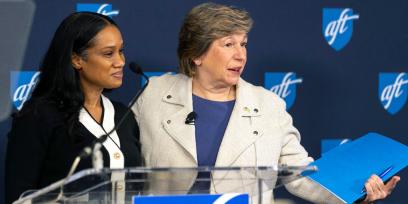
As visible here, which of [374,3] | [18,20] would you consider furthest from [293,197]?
[18,20]

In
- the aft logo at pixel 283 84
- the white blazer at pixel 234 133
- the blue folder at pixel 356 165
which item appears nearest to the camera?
the blue folder at pixel 356 165

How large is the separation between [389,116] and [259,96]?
0.86 m

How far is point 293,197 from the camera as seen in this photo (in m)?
3.11

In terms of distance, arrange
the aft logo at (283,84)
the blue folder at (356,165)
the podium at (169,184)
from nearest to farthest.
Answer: the podium at (169,184), the blue folder at (356,165), the aft logo at (283,84)

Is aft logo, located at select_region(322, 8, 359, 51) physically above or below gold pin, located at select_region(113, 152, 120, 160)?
above

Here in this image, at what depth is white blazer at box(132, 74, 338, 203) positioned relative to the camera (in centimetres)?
257

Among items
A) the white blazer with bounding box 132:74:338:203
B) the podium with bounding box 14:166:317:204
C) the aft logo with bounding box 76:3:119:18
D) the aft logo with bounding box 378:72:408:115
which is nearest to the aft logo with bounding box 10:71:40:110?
the aft logo with bounding box 76:3:119:18

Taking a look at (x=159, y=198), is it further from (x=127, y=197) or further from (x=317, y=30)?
(x=317, y=30)

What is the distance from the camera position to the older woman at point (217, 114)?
2.58 m

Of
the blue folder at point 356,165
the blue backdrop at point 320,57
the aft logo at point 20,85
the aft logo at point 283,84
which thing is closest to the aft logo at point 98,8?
the blue backdrop at point 320,57

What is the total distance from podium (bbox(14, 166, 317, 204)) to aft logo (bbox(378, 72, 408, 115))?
1.47 m

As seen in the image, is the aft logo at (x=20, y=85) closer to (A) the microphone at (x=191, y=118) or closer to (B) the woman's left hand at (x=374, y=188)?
(A) the microphone at (x=191, y=118)

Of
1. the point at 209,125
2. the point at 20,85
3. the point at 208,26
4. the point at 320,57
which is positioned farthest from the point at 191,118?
the point at 320,57

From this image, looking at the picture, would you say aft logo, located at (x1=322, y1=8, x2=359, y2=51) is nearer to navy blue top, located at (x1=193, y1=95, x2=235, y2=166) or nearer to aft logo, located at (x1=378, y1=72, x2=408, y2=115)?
aft logo, located at (x1=378, y1=72, x2=408, y2=115)
